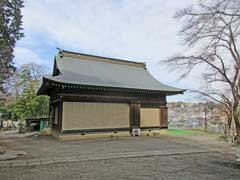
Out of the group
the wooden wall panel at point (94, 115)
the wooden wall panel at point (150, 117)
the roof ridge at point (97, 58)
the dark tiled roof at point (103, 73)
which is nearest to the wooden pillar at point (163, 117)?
the wooden wall panel at point (150, 117)

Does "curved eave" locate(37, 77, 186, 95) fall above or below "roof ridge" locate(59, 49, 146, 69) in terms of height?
below

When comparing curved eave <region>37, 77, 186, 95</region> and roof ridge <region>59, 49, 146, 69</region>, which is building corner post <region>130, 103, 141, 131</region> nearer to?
curved eave <region>37, 77, 186, 95</region>

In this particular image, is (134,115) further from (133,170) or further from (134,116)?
(133,170)

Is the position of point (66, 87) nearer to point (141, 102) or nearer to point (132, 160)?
point (141, 102)

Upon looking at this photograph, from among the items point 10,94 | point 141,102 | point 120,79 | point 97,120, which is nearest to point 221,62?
point 141,102

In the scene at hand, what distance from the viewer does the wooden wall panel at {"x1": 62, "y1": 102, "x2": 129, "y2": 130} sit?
1220 centimetres

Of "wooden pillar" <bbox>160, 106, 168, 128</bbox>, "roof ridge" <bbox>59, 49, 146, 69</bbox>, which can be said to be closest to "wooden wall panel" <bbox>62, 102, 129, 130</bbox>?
"wooden pillar" <bbox>160, 106, 168, 128</bbox>

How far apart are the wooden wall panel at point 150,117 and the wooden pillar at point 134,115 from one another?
464mm

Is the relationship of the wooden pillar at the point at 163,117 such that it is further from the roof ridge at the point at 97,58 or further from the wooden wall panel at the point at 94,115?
the roof ridge at the point at 97,58

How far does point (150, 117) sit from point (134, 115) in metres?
1.40

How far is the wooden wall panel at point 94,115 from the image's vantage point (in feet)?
40.0

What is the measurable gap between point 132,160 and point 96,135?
6389 millimetres

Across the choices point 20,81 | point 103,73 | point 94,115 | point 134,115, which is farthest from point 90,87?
point 20,81

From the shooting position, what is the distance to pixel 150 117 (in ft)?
49.2
